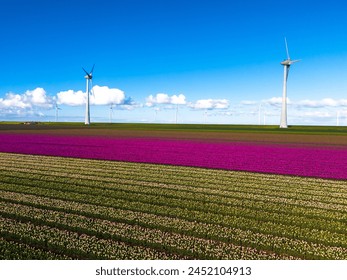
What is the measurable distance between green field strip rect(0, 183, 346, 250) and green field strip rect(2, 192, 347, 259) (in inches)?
20.8

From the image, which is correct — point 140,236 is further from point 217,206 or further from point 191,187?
point 191,187

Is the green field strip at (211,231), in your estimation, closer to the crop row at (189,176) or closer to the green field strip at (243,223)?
the green field strip at (243,223)

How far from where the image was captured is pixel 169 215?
15406mm

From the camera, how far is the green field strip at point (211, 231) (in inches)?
460

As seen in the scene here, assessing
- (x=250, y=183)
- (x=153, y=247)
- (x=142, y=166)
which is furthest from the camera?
(x=142, y=166)

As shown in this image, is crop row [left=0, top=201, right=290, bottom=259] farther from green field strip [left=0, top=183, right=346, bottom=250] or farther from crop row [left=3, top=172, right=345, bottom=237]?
crop row [left=3, top=172, right=345, bottom=237]

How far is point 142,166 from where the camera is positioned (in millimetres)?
30828

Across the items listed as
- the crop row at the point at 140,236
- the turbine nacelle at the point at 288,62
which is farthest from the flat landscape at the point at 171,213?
the turbine nacelle at the point at 288,62

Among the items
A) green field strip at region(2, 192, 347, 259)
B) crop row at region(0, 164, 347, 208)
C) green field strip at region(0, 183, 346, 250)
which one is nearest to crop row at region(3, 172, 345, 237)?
green field strip at region(0, 183, 346, 250)

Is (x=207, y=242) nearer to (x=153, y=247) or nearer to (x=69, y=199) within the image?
(x=153, y=247)

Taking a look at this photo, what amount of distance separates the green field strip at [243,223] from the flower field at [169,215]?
0.12 ft

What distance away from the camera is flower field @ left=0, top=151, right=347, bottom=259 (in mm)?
11508
